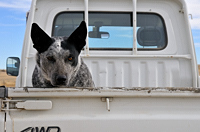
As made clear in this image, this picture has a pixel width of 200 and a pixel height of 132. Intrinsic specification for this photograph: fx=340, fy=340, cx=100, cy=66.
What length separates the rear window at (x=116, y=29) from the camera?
484 cm

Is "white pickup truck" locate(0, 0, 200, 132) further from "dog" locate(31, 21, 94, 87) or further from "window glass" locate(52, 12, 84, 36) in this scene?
"dog" locate(31, 21, 94, 87)

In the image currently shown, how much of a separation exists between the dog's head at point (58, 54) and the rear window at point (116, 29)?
1.30 meters

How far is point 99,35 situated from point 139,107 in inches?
88.1

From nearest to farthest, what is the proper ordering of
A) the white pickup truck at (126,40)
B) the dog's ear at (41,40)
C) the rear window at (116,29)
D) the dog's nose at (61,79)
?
1. the dog's nose at (61,79)
2. the dog's ear at (41,40)
3. the white pickup truck at (126,40)
4. the rear window at (116,29)

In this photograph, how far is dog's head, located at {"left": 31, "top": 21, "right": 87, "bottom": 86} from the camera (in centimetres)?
326

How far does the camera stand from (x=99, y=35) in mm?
4844

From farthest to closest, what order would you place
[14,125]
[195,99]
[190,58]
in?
[190,58] < [195,99] < [14,125]

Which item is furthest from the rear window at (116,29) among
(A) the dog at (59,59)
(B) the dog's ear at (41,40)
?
(B) the dog's ear at (41,40)

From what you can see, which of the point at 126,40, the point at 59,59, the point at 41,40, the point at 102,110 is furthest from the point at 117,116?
the point at 126,40

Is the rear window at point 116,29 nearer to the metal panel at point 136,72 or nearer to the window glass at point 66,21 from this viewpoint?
the window glass at point 66,21

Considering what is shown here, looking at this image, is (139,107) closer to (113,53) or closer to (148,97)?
(148,97)

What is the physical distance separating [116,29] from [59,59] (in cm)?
177

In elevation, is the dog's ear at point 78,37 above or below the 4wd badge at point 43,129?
above

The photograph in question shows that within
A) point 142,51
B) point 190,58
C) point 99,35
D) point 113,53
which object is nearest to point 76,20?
point 99,35
